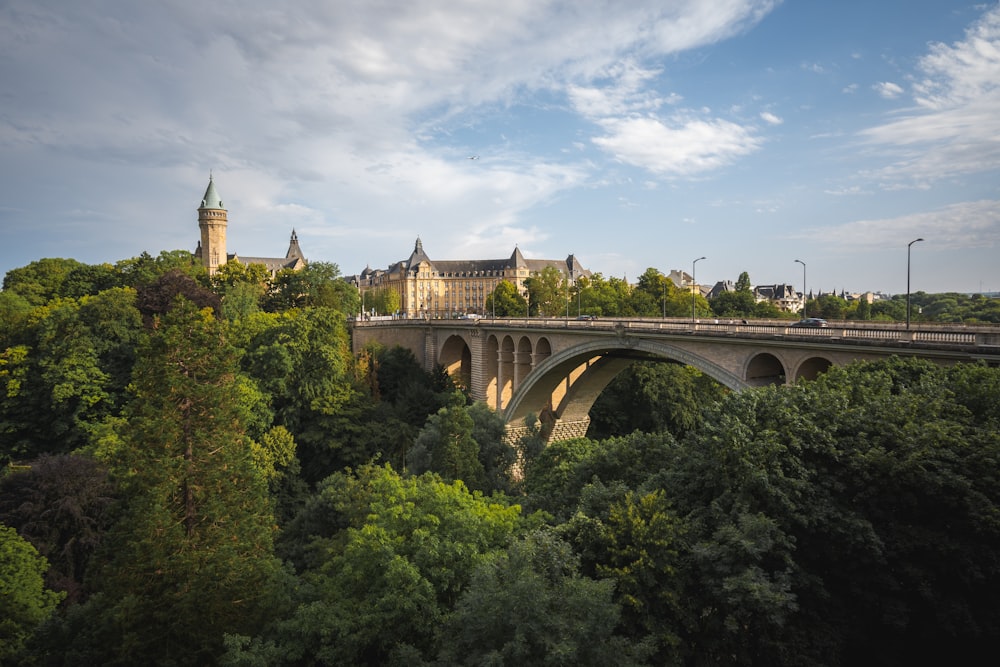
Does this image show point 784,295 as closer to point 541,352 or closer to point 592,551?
point 541,352

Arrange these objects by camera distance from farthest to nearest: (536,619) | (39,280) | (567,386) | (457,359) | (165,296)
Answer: (39,280) → (457,359) → (165,296) → (567,386) → (536,619)

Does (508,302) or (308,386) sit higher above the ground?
(508,302)

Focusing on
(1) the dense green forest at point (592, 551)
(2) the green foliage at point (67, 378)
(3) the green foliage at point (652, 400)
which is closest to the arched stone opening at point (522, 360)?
(3) the green foliage at point (652, 400)

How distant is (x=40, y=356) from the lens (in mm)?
39406

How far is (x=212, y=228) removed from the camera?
109 meters

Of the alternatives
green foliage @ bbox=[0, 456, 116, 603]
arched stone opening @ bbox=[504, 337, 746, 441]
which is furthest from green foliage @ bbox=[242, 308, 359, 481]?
green foliage @ bbox=[0, 456, 116, 603]

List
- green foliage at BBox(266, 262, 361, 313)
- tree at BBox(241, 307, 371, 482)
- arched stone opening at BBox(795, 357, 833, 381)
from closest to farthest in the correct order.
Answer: arched stone opening at BBox(795, 357, 833, 381), tree at BBox(241, 307, 371, 482), green foliage at BBox(266, 262, 361, 313)

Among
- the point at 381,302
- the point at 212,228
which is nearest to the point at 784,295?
the point at 381,302

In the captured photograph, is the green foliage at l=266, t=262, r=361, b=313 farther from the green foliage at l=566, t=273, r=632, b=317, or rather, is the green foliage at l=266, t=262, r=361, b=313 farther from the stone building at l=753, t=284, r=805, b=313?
the stone building at l=753, t=284, r=805, b=313

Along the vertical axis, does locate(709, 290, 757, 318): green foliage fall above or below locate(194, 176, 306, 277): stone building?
below

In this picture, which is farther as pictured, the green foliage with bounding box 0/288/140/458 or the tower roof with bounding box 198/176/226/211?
the tower roof with bounding box 198/176/226/211

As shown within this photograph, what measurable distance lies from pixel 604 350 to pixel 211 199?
99.4 m

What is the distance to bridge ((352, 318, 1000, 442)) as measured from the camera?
1716cm

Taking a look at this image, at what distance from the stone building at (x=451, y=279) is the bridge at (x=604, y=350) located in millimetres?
78397
